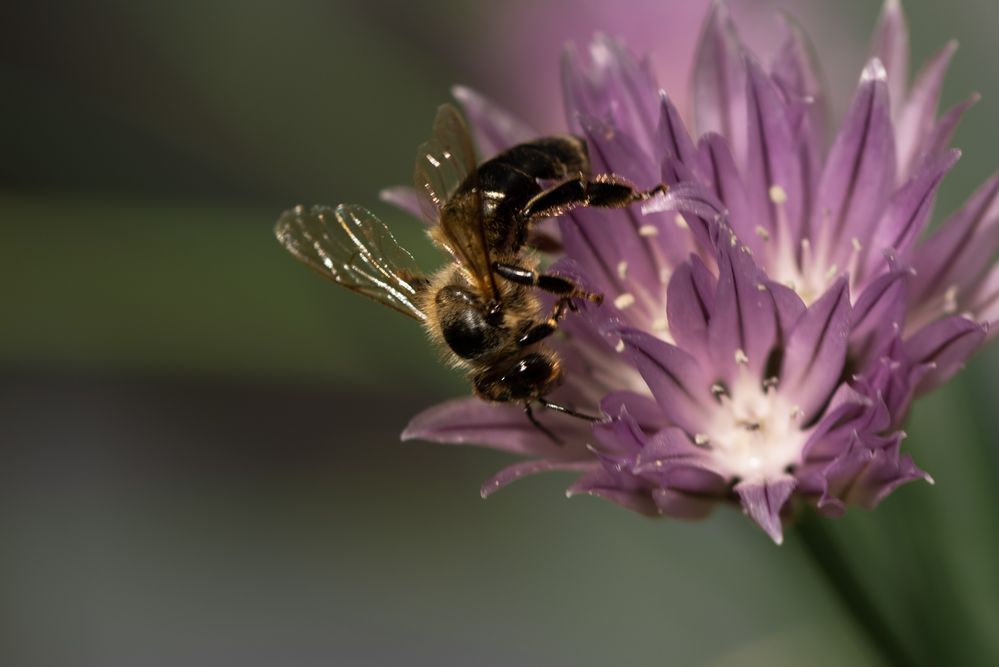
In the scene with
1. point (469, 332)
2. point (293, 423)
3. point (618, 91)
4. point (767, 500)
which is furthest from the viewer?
point (293, 423)

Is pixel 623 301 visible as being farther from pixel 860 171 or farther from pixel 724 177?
pixel 860 171

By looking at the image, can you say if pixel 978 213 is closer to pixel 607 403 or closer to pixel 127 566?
pixel 607 403

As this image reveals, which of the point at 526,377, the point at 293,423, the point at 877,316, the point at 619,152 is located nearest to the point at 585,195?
the point at 619,152

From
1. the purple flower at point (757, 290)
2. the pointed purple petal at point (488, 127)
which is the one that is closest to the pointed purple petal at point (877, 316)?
the purple flower at point (757, 290)

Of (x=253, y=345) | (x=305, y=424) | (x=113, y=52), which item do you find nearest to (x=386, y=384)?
(x=253, y=345)

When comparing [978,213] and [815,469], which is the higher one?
[978,213]

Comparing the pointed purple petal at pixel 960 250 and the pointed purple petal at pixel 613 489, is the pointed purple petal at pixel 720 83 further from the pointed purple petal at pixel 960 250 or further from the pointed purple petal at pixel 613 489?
the pointed purple petal at pixel 613 489
